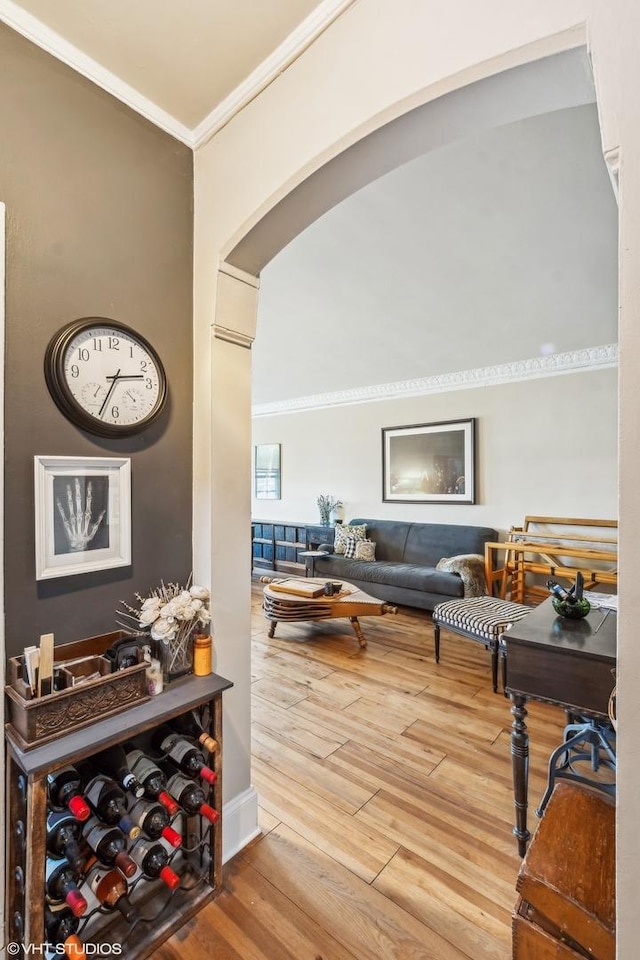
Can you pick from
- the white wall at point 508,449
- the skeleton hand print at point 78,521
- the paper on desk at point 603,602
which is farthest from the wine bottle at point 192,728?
the white wall at point 508,449

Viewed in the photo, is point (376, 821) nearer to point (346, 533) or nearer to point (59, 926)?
point (59, 926)

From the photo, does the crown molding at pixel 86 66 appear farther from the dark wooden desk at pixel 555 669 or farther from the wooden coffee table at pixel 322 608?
the wooden coffee table at pixel 322 608

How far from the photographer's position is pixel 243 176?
1584 mm

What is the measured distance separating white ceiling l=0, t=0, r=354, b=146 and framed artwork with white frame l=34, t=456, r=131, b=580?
1327 millimetres

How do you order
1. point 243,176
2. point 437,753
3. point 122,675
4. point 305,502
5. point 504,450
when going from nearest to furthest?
point 122,675
point 243,176
point 437,753
point 504,450
point 305,502

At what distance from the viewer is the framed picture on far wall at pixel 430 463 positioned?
5.36 metres

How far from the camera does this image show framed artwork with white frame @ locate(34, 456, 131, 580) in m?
1.36

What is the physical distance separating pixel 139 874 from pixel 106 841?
47 centimetres

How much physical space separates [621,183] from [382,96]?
77cm

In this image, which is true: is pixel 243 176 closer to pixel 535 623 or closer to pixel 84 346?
pixel 84 346

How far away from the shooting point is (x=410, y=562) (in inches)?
217

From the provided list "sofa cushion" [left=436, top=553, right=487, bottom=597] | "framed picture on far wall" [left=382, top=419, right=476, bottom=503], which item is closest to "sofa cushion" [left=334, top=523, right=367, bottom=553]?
"framed picture on far wall" [left=382, top=419, right=476, bottom=503]

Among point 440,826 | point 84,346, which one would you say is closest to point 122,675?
point 84,346

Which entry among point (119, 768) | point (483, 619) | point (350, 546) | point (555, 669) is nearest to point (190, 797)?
point (119, 768)
